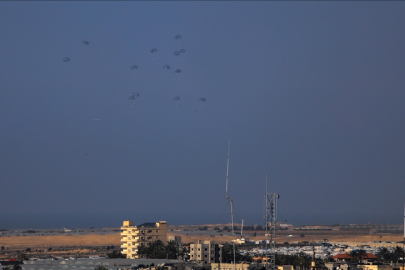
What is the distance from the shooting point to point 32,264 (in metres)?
135

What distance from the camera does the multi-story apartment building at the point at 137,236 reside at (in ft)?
609

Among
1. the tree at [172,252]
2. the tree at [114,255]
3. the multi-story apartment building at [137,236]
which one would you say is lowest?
the tree at [114,255]

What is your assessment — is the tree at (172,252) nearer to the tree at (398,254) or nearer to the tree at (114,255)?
the tree at (114,255)

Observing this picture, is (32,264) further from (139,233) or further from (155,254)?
(139,233)

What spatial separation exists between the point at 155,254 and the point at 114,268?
1339 inches

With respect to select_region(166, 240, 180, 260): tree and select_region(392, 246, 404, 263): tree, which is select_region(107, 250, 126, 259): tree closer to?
select_region(166, 240, 180, 260): tree

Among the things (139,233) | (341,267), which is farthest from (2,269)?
(139,233)

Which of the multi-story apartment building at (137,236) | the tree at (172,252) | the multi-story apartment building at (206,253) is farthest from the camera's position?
the multi-story apartment building at (137,236)

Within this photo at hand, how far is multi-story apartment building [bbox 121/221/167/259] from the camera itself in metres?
186

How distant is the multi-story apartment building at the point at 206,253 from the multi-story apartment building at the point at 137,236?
32493 millimetres

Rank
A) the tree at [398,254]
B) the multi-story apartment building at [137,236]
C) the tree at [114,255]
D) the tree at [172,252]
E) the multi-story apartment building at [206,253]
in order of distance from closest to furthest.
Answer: the tree at [398,254]
the multi-story apartment building at [206,253]
the tree at [172,252]
the tree at [114,255]
the multi-story apartment building at [137,236]

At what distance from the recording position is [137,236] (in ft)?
618

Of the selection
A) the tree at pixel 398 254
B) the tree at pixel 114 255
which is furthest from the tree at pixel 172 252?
the tree at pixel 398 254

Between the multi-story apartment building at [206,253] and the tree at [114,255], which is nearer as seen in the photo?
the multi-story apartment building at [206,253]
